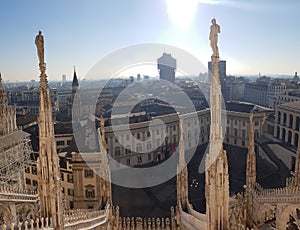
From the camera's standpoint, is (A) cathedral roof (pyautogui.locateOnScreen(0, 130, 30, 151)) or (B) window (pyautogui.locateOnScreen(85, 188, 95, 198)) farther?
(B) window (pyautogui.locateOnScreen(85, 188, 95, 198))

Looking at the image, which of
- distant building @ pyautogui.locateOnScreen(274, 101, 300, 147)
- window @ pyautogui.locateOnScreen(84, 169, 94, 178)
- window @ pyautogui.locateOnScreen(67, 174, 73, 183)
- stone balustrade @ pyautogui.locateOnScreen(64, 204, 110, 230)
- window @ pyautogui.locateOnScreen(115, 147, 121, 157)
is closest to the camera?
stone balustrade @ pyautogui.locateOnScreen(64, 204, 110, 230)

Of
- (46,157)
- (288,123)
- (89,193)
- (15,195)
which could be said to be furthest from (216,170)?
(288,123)

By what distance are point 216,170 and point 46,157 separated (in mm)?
4147

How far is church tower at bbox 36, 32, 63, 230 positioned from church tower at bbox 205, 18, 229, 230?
12.6ft

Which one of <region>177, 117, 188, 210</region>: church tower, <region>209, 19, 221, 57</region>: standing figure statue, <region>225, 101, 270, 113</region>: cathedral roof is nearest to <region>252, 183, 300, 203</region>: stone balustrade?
<region>177, 117, 188, 210</region>: church tower

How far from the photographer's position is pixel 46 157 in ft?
23.3

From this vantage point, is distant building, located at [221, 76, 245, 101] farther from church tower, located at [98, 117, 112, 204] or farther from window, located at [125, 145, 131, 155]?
church tower, located at [98, 117, 112, 204]

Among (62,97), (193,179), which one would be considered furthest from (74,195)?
(62,97)

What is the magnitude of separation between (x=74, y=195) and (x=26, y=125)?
71.5 ft

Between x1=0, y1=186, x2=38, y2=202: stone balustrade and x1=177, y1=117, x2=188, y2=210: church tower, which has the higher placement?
x1=177, y1=117, x2=188, y2=210: church tower

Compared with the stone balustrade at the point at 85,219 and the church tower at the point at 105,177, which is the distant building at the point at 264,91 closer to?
the church tower at the point at 105,177

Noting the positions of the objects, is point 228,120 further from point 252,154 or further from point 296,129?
point 252,154

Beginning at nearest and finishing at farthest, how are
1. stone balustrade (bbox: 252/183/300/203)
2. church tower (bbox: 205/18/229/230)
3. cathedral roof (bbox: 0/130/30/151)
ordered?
church tower (bbox: 205/18/229/230)
stone balustrade (bbox: 252/183/300/203)
cathedral roof (bbox: 0/130/30/151)

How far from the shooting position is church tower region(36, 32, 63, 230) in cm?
702
